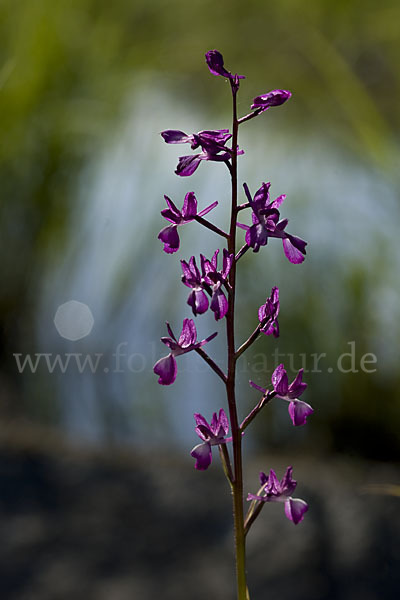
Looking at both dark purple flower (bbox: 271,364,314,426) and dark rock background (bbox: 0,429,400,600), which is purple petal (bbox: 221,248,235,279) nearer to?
dark purple flower (bbox: 271,364,314,426)

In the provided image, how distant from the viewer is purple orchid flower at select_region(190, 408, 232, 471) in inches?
12.8

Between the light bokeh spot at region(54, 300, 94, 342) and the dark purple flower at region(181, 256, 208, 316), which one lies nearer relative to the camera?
the dark purple flower at region(181, 256, 208, 316)

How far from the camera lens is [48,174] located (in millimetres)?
1532

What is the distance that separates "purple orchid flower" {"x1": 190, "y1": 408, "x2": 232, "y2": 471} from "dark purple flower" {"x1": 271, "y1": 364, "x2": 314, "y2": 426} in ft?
0.10

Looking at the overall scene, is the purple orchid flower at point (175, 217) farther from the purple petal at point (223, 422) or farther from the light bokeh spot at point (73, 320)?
the light bokeh spot at point (73, 320)

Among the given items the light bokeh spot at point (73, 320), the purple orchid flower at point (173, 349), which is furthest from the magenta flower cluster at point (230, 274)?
the light bokeh spot at point (73, 320)

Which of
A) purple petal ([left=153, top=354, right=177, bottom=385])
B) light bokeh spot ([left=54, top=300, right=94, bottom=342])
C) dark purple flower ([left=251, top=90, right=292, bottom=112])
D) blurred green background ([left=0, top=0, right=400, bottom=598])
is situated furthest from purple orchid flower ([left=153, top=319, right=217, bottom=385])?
light bokeh spot ([left=54, top=300, right=94, bottom=342])

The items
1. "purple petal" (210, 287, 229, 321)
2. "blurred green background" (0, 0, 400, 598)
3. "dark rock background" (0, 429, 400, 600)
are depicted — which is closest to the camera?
"purple petal" (210, 287, 229, 321)

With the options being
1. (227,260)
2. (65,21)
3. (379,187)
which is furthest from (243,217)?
(227,260)

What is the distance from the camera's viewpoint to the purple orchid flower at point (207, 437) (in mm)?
326

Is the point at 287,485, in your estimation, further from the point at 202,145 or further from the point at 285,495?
the point at 202,145

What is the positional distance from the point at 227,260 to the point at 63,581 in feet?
2.05

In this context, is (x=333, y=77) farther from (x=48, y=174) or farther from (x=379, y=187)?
(x=48, y=174)

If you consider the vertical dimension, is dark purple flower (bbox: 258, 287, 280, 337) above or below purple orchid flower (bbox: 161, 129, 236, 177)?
below
